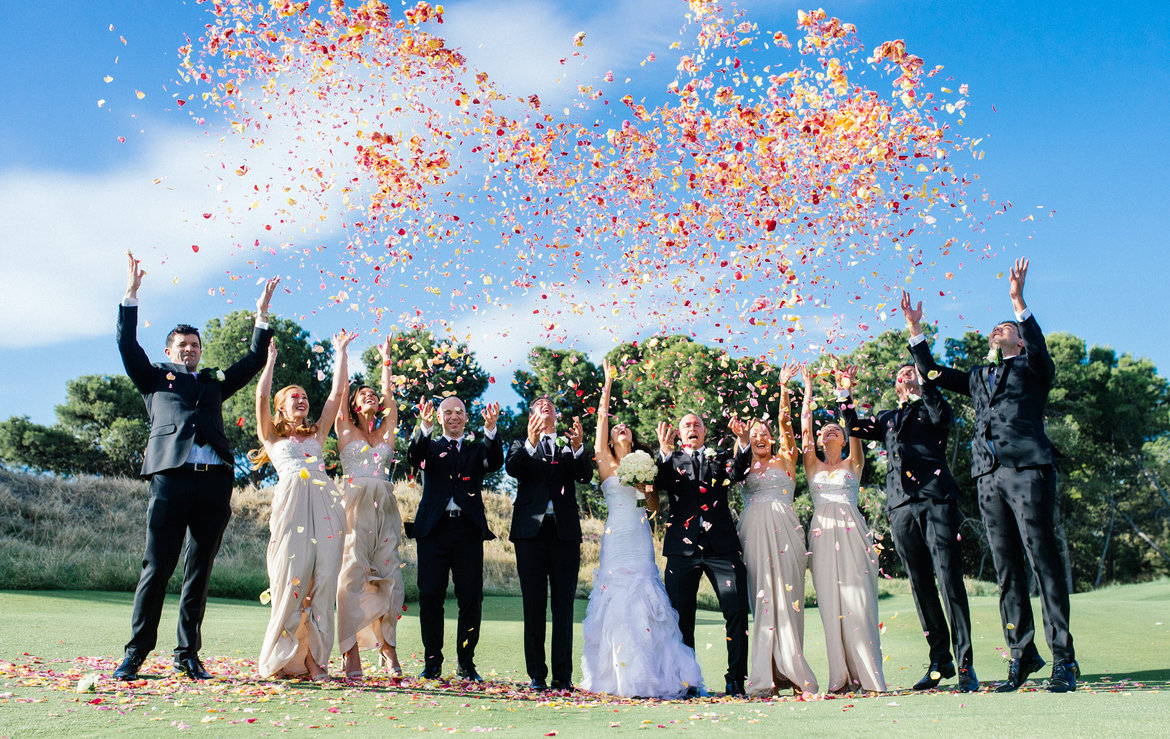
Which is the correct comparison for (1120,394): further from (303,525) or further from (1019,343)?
(303,525)

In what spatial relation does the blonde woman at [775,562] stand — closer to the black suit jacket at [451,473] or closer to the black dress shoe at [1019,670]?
the black dress shoe at [1019,670]

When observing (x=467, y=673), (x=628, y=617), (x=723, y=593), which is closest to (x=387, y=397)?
(x=467, y=673)

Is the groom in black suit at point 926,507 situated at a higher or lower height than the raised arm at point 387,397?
lower

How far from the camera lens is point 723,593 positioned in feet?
22.5

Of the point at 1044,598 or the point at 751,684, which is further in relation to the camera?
the point at 751,684

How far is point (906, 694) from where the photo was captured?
6398 millimetres

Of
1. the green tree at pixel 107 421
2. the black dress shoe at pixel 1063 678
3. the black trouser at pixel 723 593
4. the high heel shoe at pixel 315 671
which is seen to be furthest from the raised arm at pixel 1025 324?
the green tree at pixel 107 421

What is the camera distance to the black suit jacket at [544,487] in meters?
6.84

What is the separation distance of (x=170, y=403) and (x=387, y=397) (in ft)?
6.22

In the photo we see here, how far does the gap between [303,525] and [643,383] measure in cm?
2633

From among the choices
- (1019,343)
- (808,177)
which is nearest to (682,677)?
(1019,343)

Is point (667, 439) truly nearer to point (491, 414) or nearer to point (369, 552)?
point (491, 414)

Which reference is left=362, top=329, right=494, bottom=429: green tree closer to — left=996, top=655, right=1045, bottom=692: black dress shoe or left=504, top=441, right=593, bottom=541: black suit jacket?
left=504, top=441, right=593, bottom=541: black suit jacket

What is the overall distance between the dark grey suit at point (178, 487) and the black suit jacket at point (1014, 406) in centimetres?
536
